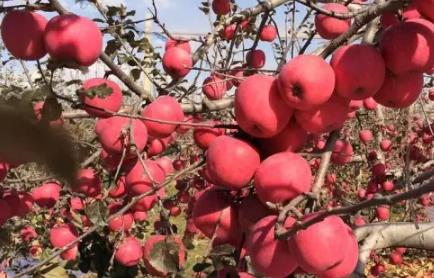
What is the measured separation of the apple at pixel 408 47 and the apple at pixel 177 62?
0.95 metres

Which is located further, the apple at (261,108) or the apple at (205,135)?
the apple at (205,135)

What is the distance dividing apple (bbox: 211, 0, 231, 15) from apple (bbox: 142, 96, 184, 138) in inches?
46.7

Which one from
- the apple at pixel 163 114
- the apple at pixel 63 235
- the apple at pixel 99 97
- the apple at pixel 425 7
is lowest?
the apple at pixel 63 235

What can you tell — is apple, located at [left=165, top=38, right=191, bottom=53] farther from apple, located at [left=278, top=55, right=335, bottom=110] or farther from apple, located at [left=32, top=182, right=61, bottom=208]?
apple, located at [left=278, top=55, right=335, bottom=110]

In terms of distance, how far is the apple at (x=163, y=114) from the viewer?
47.7 inches

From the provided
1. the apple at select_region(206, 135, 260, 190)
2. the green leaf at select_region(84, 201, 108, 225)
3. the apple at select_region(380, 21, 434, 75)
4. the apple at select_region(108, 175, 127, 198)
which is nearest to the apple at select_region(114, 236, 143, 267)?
the apple at select_region(108, 175, 127, 198)

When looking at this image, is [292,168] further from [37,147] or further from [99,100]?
[37,147]

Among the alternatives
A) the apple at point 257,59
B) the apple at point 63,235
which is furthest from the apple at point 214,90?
the apple at point 63,235

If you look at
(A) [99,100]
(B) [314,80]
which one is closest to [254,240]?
(B) [314,80]

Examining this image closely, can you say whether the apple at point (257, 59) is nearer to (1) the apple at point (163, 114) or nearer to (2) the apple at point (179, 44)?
(2) the apple at point (179, 44)

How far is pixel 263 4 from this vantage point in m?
1.31

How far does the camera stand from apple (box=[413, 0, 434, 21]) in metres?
0.83

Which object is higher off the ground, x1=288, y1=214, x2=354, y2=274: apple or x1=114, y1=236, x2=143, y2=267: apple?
x1=288, y1=214, x2=354, y2=274: apple

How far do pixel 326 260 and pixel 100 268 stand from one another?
5.21 feet
